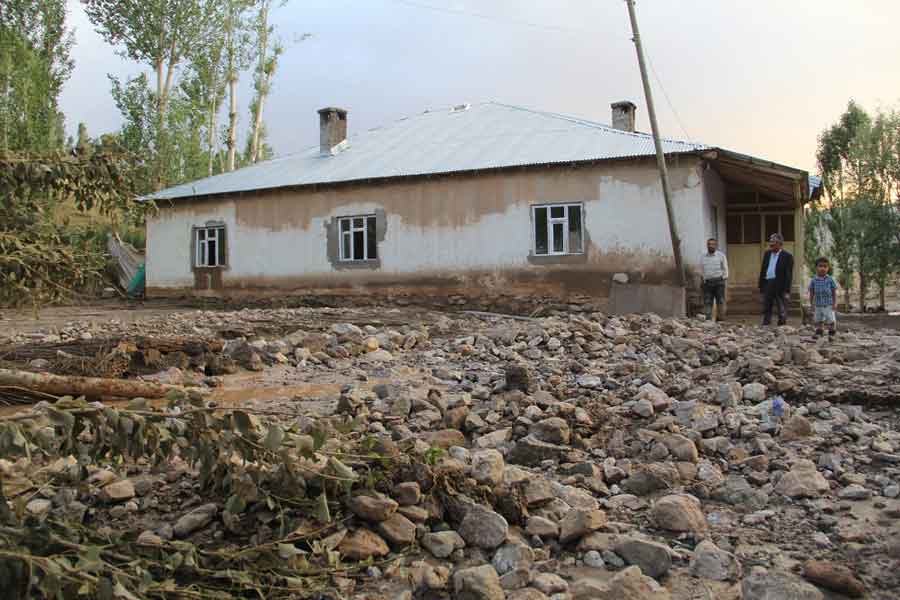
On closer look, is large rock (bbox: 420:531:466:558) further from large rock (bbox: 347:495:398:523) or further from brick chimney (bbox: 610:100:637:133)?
brick chimney (bbox: 610:100:637:133)

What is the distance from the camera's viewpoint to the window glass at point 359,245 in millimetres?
15734

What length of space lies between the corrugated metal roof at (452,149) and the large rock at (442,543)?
11.1m

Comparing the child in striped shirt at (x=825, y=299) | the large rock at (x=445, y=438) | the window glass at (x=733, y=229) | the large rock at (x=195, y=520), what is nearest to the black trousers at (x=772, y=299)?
the child in striped shirt at (x=825, y=299)

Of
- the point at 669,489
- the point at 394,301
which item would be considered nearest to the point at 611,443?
the point at 669,489

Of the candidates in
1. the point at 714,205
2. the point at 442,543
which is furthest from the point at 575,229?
the point at 442,543

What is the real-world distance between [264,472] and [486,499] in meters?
1.04

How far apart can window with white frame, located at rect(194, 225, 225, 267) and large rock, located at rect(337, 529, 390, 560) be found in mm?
15655

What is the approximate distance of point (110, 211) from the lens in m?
3.68

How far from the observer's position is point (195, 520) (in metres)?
2.85

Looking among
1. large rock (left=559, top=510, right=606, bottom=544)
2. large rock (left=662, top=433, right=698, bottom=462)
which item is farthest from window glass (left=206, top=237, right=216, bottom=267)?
large rock (left=559, top=510, right=606, bottom=544)

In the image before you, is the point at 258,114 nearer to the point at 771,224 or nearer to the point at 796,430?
the point at 771,224

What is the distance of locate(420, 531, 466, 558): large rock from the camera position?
9.25 feet

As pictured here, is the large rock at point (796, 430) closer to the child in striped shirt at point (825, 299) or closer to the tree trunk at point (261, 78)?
the child in striped shirt at point (825, 299)

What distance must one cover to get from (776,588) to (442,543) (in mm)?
1243
